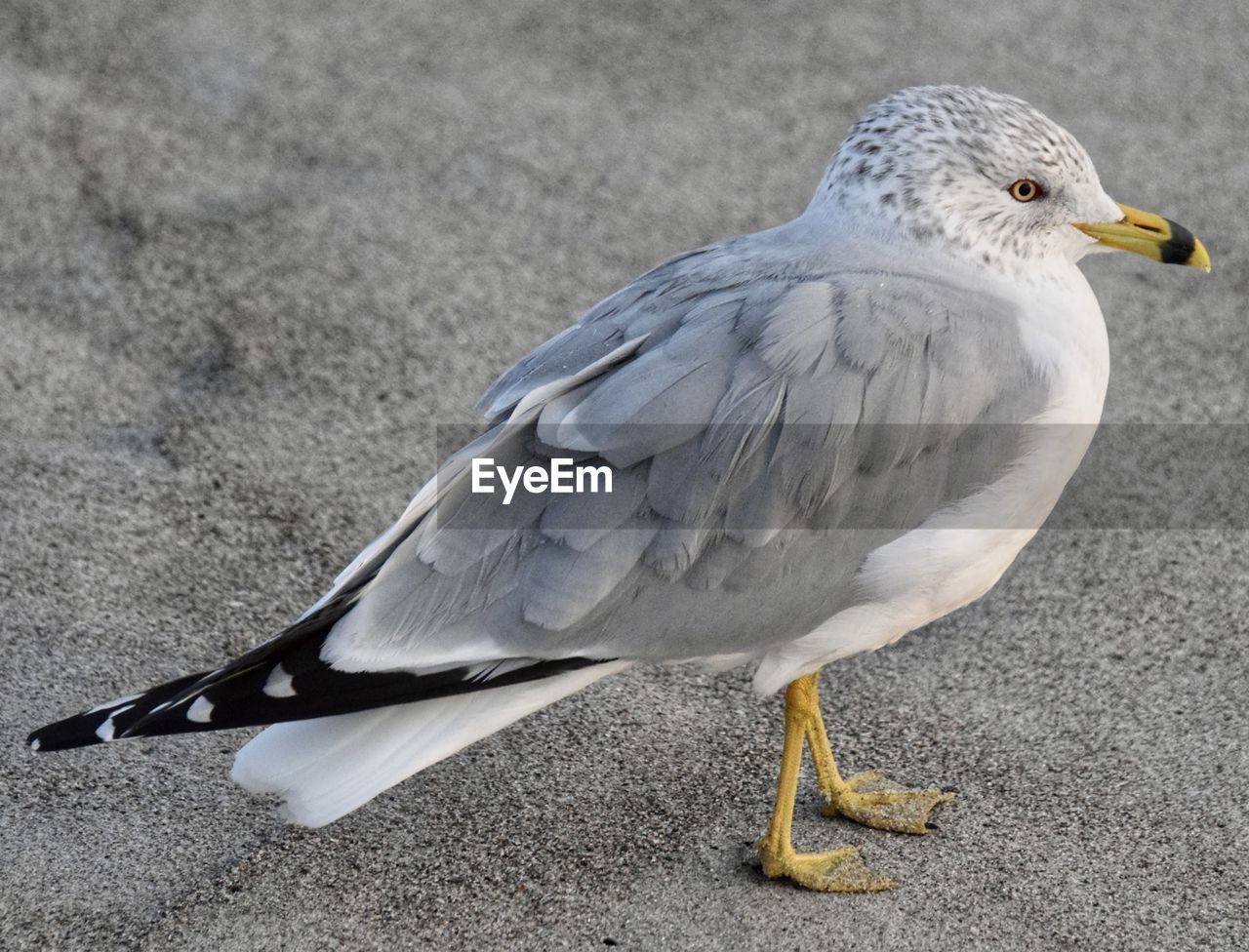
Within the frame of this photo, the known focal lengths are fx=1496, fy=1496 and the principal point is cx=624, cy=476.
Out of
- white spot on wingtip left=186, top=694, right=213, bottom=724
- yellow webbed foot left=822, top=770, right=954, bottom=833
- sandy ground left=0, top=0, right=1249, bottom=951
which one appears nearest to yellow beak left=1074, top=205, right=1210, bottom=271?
sandy ground left=0, top=0, right=1249, bottom=951

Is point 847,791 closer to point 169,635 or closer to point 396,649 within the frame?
point 396,649

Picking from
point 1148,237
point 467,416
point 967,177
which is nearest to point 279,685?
point 967,177

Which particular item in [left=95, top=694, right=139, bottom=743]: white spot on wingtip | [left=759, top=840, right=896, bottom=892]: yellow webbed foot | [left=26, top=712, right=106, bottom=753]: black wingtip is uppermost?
[left=95, top=694, right=139, bottom=743]: white spot on wingtip

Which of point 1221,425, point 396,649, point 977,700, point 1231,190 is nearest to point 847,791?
point 977,700

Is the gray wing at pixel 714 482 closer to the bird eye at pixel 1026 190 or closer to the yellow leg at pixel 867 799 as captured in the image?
the bird eye at pixel 1026 190

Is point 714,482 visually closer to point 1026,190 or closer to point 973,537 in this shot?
point 973,537

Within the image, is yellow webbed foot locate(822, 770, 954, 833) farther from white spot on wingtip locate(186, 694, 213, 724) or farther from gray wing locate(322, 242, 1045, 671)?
white spot on wingtip locate(186, 694, 213, 724)
